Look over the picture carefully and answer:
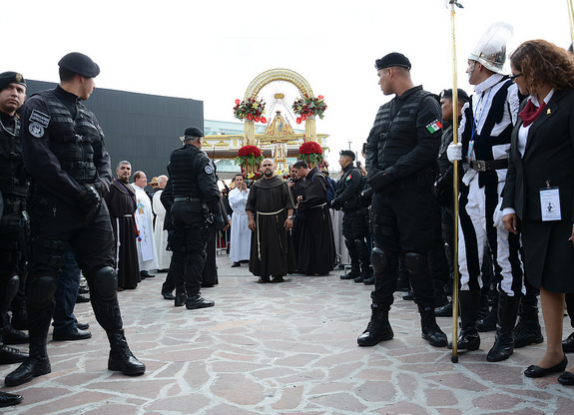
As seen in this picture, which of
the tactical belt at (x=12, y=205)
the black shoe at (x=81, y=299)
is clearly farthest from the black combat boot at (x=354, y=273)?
the tactical belt at (x=12, y=205)

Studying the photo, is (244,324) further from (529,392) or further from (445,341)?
(529,392)

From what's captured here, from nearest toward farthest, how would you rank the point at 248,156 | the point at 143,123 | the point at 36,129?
the point at 36,129 → the point at 248,156 → the point at 143,123

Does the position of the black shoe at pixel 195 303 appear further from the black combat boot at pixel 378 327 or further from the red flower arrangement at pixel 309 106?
the red flower arrangement at pixel 309 106

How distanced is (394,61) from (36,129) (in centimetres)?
271

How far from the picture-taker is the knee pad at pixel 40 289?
314cm

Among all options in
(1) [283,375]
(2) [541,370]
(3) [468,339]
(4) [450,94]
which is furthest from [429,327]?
(4) [450,94]

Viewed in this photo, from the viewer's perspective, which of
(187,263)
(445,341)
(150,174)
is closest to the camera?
(445,341)

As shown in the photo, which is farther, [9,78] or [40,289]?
[9,78]

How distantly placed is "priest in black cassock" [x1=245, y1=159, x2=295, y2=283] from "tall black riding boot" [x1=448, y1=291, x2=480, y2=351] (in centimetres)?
471

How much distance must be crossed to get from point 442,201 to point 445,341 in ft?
3.94

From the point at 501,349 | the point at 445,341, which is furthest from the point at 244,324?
the point at 501,349

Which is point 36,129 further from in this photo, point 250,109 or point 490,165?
point 250,109

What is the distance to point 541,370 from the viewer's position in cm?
296

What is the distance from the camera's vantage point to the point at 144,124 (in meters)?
33.8
